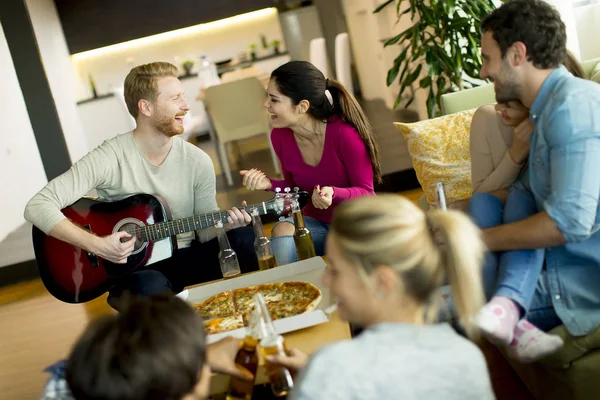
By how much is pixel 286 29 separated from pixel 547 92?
4781 mm

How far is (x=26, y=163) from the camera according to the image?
20.0 ft

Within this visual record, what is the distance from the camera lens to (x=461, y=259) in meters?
1.26

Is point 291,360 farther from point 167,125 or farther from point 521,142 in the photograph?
point 167,125

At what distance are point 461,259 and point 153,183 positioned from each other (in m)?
1.68

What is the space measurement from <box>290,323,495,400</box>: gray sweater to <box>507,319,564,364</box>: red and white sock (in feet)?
1.79

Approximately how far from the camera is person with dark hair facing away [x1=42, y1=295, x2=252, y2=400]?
1.05 meters

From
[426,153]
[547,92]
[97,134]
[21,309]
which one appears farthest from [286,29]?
[547,92]

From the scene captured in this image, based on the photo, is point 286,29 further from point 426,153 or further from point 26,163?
point 426,153

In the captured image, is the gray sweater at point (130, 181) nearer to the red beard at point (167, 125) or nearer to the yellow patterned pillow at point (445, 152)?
the red beard at point (167, 125)

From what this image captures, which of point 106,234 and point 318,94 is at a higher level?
point 318,94

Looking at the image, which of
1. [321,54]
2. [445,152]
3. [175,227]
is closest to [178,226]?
[175,227]

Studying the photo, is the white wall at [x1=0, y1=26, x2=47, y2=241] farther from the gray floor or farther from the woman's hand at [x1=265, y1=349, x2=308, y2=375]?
the woman's hand at [x1=265, y1=349, x2=308, y2=375]

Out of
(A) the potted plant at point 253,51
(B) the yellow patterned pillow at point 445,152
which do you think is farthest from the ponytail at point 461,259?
(A) the potted plant at point 253,51

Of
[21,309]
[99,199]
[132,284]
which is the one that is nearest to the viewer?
[132,284]
